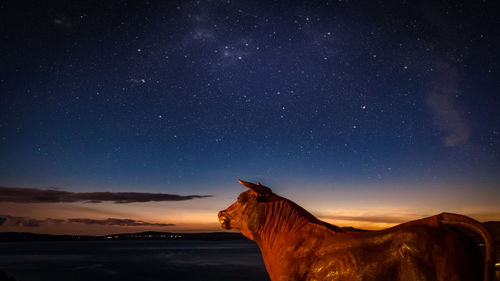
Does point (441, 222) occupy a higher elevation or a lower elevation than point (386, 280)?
higher

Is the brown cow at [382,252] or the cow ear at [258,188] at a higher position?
the cow ear at [258,188]

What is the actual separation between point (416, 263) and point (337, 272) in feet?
2.78

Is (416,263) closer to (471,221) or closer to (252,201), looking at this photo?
(471,221)

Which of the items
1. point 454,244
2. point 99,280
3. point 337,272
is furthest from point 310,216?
point 99,280

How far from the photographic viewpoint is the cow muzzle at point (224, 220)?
580cm

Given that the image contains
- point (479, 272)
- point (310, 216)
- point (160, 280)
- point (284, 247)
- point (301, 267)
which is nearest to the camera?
point (479, 272)

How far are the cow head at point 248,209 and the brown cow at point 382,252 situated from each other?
49cm

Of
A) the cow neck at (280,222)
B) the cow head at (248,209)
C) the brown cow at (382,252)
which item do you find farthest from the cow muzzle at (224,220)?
the brown cow at (382,252)

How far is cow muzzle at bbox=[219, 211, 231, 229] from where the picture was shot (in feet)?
19.0

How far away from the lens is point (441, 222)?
3760mm

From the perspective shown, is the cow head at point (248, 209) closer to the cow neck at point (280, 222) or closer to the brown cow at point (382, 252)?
the cow neck at point (280, 222)

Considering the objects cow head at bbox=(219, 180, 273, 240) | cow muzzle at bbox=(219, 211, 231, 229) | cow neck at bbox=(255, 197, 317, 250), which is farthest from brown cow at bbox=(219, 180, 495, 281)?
cow muzzle at bbox=(219, 211, 231, 229)

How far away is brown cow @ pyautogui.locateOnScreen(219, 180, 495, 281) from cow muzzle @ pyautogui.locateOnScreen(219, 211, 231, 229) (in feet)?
3.46

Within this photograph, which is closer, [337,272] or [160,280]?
[337,272]
